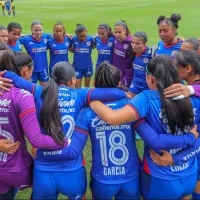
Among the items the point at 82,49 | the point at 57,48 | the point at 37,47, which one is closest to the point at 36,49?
the point at 37,47

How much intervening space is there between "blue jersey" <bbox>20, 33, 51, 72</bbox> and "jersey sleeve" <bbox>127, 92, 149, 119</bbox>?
5640 millimetres

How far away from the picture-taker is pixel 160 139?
2.79 m

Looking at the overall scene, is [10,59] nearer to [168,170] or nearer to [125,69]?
[168,170]

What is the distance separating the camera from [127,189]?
3143 millimetres

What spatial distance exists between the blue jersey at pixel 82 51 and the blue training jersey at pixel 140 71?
2218mm

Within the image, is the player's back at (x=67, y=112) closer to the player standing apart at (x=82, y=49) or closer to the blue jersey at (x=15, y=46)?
the blue jersey at (x=15, y=46)

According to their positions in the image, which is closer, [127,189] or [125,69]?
[127,189]

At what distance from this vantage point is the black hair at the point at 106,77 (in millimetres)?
3069

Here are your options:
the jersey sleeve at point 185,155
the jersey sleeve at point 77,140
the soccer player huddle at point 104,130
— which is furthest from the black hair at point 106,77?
the jersey sleeve at point 185,155

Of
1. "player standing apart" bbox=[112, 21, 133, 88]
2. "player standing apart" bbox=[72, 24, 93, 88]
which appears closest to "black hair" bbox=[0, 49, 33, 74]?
"player standing apart" bbox=[112, 21, 133, 88]

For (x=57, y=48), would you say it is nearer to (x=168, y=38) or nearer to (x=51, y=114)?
(x=168, y=38)

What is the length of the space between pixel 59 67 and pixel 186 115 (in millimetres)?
1451

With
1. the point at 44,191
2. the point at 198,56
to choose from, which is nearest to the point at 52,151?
the point at 44,191

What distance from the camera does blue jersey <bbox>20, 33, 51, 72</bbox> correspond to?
789 cm
